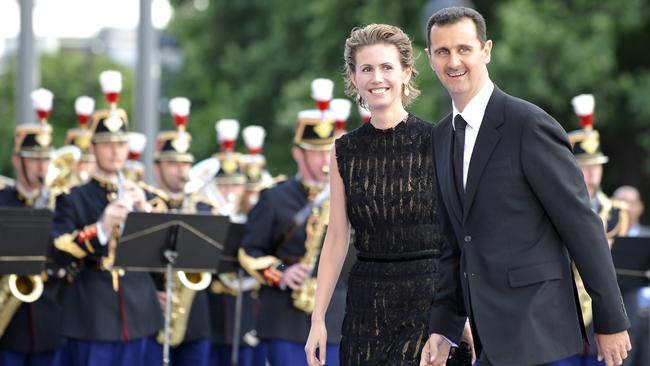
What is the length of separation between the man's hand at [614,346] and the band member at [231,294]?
7326mm

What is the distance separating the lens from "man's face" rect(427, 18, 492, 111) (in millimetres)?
5086

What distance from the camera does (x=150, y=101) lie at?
46.9ft

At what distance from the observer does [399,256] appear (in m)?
6.01

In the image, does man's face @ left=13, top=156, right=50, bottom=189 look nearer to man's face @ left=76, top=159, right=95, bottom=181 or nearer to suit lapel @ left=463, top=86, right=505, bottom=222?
man's face @ left=76, top=159, right=95, bottom=181

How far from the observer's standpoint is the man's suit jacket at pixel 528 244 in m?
4.87

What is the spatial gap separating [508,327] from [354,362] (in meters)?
1.16

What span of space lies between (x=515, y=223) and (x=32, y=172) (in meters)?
7.42

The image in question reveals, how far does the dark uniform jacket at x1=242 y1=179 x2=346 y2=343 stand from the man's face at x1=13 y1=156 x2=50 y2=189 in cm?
201

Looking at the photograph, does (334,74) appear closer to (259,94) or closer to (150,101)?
(259,94)

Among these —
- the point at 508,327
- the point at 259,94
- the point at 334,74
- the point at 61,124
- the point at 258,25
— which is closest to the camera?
the point at 508,327

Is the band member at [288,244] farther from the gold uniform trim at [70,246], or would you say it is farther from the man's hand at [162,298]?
the gold uniform trim at [70,246]

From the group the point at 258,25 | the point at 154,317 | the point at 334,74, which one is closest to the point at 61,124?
the point at 258,25

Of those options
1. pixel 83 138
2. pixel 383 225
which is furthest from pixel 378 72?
pixel 83 138

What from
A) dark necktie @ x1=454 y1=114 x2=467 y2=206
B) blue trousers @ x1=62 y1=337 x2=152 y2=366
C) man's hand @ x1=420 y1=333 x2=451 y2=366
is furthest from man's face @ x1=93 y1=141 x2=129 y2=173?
dark necktie @ x1=454 y1=114 x2=467 y2=206
